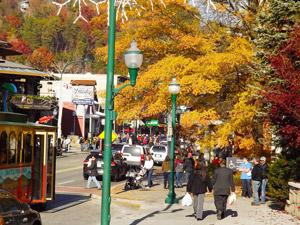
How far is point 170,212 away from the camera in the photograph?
17406 mm

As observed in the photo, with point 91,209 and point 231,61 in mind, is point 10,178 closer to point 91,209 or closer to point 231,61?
point 91,209

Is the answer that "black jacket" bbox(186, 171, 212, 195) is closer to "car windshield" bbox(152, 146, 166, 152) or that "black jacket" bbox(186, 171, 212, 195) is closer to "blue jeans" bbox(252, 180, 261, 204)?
"blue jeans" bbox(252, 180, 261, 204)

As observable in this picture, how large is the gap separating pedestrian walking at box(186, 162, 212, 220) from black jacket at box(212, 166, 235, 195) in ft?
1.08

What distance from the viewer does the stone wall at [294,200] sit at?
14.7 meters

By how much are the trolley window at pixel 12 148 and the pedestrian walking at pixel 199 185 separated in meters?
5.20

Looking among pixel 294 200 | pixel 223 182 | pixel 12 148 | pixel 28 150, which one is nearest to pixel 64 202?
pixel 28 150

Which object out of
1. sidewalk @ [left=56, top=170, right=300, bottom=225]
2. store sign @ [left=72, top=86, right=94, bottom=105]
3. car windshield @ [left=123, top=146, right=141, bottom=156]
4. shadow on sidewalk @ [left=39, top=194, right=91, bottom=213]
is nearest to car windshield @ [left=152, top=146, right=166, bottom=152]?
car windshield @ [left=123, top=146, right=141, bottom=156]

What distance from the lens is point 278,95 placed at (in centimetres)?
1438

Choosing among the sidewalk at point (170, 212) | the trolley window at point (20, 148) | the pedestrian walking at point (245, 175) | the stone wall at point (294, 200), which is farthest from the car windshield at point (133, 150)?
the stone wall at point (294, 200)

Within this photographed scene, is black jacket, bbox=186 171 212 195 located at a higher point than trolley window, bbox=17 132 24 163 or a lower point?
lower

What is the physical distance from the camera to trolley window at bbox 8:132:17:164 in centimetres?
1453

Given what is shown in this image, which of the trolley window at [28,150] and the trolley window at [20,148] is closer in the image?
the trolley window at [20,148]

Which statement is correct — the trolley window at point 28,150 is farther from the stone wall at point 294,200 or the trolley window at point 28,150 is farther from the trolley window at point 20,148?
the stone wall at point 294,200

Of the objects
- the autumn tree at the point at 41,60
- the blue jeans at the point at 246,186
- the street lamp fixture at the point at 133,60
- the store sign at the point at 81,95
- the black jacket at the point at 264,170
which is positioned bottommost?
the blue jeans at the point at 246,186
